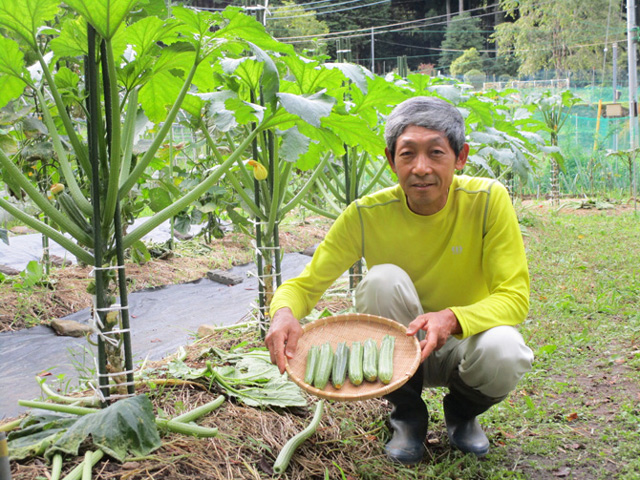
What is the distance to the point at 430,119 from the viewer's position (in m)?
2.17

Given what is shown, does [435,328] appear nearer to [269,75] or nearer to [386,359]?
[386,359]

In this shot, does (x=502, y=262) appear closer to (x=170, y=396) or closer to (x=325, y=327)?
(x=325, y=327)

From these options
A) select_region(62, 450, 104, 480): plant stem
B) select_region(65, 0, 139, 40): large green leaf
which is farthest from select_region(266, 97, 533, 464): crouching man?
select_region(65, 0, 139, 40): large green leaf

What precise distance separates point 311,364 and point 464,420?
2.36 ft

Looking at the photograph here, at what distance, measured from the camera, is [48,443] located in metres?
1.83

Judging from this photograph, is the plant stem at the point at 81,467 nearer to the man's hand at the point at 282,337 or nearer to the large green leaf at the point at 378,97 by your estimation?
the man's hand at the point at 282,337

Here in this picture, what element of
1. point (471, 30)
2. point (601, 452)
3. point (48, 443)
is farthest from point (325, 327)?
point (471, 30)

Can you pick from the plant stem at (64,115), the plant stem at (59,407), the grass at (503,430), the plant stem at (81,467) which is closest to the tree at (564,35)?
the grass at (503,430)

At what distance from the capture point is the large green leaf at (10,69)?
1.87 meters

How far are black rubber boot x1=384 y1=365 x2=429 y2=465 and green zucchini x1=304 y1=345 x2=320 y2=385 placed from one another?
410 mm

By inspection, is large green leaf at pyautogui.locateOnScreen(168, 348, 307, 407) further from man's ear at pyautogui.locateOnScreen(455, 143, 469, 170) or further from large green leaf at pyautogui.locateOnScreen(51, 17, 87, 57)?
large green leaf at pyautogui.locateOnScreen(51, 17, 87, 57)

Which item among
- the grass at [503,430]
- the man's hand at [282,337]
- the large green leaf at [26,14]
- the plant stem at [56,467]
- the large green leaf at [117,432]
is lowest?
the grass at [503,430]

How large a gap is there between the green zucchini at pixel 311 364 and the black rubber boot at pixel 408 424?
1.35ft

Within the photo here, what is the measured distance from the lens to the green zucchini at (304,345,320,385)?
2021 mm
